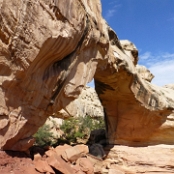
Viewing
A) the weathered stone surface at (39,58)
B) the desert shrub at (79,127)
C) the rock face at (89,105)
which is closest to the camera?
the weathered stone surface at (39,58)

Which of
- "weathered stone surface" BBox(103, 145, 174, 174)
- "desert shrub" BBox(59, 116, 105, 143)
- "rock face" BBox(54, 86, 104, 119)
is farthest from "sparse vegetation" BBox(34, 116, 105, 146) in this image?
"weathered stone surface" BBox(103, 145, 174, 174)

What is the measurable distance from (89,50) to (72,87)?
99 centimetres

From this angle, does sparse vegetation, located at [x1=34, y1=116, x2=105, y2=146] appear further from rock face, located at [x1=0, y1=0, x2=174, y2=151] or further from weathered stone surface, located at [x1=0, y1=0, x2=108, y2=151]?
weathered stone surface, located at [x1=0, y1=0, x2=108, y2=151]

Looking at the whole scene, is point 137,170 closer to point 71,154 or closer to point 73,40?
point 71,154

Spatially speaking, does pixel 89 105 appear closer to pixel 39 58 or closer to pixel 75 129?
pixel 75 129

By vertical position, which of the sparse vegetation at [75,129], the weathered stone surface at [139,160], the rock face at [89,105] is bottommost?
the weathered stone surface at [139,160]

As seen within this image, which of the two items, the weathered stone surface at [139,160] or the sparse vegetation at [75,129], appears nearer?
the weathered stone surface at [139,160]

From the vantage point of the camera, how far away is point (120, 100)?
9594mm

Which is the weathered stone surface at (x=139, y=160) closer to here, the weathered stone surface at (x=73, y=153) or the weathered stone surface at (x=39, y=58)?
the weathered stone surface at (x=73, y=153)

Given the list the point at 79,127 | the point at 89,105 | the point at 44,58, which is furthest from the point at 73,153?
the point at 89,105

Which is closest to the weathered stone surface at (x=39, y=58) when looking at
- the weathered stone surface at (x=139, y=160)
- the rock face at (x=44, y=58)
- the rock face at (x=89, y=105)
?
the rock face at (x=44, y=58)

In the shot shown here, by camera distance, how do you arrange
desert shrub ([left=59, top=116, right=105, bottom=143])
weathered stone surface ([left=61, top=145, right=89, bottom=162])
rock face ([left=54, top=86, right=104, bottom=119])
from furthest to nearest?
rock face ([left=54, top=86, right=104, bottom=119]) → desert shrub ([left=59, top=116, right=105, bottom=143]) → weathered stone surface ([left=61, top=145, right=89, bottom=162])

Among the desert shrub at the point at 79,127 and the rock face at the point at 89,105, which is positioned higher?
the rock face at the point at 89,105

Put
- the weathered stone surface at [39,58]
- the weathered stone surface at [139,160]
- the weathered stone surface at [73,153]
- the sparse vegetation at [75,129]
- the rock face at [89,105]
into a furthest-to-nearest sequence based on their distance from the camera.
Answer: the rock face at [89,105] < the sparse vegetation at [75,129] < the weathered stone surface at [139,160] < the weathered stone surface at [73,153] < the weathered stone surface at [39,58]
